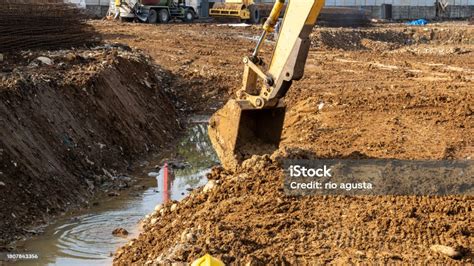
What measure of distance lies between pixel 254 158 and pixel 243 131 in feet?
2.69

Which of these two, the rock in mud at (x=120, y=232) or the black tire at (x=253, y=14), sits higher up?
the black tire at (x=253, y=14)

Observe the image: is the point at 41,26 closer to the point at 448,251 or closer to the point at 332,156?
the point at 332,156

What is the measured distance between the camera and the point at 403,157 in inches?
407

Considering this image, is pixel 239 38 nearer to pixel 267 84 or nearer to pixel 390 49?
pixel 390 49

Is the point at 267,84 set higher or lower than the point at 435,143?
higher

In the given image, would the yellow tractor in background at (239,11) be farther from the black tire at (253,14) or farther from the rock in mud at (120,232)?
the rock in mud at (120,232)

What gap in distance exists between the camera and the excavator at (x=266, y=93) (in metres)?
9.33

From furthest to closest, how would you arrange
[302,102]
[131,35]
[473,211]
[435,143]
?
[131,35], [302,102], [435,143], [473,211]

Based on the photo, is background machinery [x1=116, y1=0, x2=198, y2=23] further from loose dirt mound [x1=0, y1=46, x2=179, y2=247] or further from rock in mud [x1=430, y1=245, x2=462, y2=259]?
Answer: rock in mud [x1=430, y1=245, x2=462, y2=259]

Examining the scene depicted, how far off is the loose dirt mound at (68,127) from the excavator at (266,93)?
8.45 ft

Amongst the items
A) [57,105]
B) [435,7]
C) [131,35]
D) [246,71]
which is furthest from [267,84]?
[435,7]

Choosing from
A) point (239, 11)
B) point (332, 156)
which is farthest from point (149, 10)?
point (332, 156)

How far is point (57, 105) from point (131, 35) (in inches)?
587

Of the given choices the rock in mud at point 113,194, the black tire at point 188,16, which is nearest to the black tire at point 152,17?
the black tire at point 188,16
